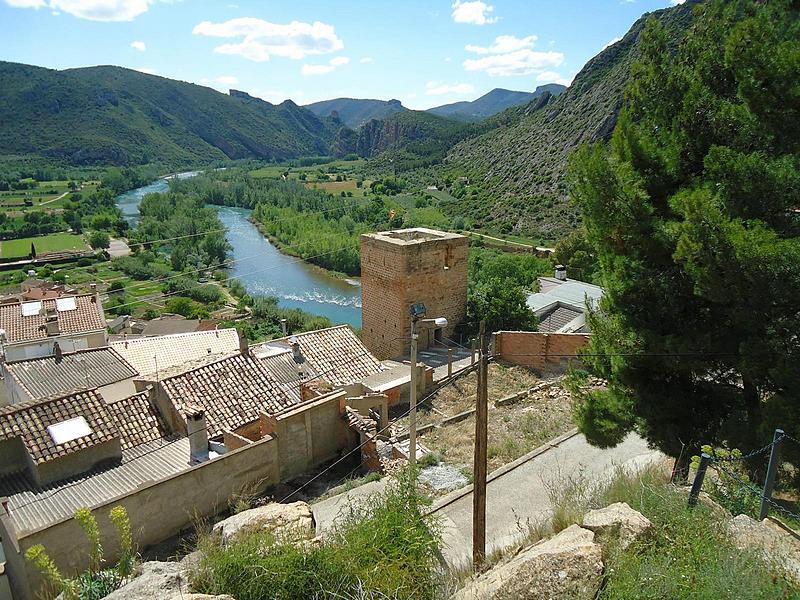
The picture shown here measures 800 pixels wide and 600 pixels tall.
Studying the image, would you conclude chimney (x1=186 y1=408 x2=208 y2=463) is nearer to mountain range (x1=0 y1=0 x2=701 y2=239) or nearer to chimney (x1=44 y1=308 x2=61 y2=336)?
mountain range (x1=0 y1=0 x2=701 y2=239)

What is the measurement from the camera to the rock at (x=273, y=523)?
523 centimetres

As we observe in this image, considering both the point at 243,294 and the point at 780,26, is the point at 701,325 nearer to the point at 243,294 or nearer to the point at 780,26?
the point at 780,26

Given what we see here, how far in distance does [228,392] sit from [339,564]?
7.77 metres

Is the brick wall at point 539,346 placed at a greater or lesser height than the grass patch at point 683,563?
lesser

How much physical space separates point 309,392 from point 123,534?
19.7 feet

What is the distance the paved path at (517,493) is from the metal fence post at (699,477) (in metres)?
1.95

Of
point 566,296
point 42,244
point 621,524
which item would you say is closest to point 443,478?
point 621,524

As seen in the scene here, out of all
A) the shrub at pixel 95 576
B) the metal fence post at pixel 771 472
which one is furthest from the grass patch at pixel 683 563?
the shrub at pixel 95 576

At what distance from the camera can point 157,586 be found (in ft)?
13.6

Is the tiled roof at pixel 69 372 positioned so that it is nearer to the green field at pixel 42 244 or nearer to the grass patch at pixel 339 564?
the grass patch at pixel 339 564

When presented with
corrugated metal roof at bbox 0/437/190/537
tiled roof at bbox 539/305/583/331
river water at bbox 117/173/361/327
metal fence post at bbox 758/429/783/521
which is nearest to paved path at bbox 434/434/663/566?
metal fence post at bbox 758/429/783/521

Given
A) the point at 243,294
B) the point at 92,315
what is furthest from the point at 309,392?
the point at 243,294

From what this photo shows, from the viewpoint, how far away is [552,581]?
3.79 metres

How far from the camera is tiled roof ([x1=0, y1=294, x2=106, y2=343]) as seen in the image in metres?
20.9
